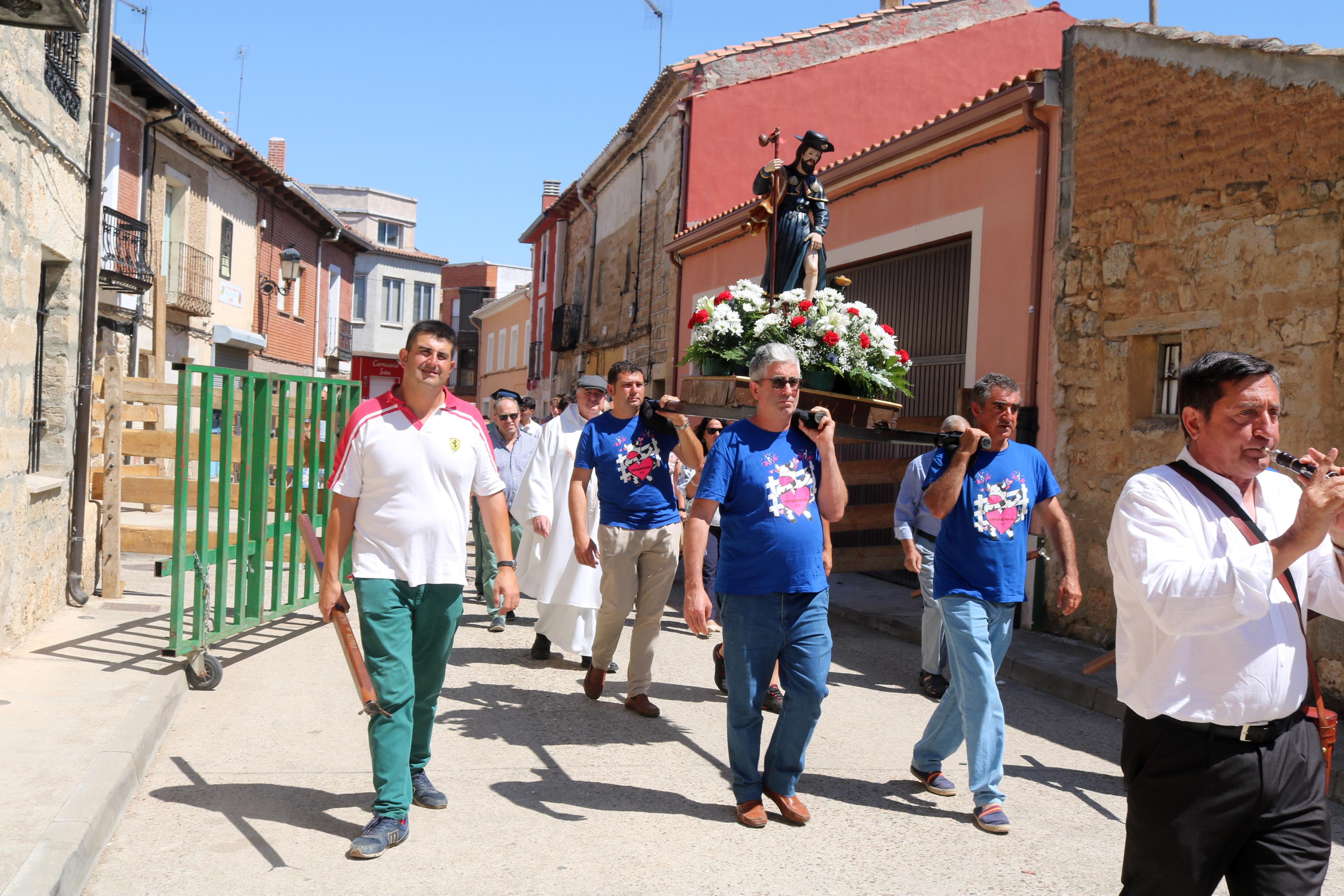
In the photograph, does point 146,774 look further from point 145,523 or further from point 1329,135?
point 1329,135

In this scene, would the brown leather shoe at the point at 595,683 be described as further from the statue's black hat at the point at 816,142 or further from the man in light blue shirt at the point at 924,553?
the statue's black hat at the point at 816,142

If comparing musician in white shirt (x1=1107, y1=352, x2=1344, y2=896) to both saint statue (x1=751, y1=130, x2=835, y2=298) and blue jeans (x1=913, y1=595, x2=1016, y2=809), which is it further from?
saint statue (x1=751, y1=130, x2=835, y2=298)

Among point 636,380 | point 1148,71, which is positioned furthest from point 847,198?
point 636,380

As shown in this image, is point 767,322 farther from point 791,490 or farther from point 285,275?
point 285,275

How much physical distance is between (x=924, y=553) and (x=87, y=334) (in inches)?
241

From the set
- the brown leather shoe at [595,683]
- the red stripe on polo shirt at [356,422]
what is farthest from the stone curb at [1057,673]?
the red stripe on polo shirt at [356,422]

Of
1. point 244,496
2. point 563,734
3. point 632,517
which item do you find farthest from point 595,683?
point 244,496

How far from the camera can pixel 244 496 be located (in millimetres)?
7082

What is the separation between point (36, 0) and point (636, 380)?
3329 millimetres

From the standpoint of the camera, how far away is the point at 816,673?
14.8 ft

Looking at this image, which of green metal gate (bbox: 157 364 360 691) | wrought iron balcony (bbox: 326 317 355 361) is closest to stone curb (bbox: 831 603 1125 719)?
green metal gate (bbox: 157 364 360 691)

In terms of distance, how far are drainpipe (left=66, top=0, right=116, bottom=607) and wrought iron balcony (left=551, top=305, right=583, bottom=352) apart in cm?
2039

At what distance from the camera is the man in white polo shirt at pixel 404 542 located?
13.7 feet

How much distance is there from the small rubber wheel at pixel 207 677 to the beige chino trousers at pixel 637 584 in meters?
2.10
